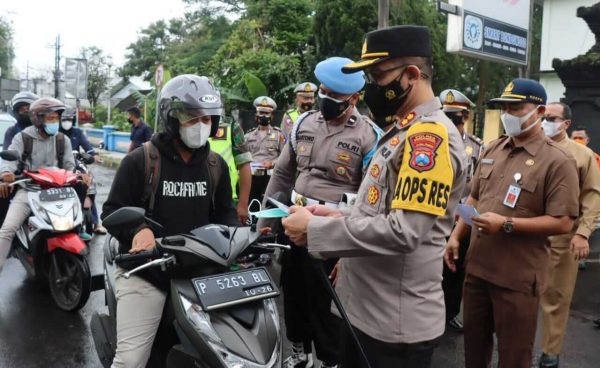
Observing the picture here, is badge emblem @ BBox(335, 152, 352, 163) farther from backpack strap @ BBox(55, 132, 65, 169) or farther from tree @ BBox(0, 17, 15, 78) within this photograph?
tree @ BBox(0, 17, 15, 78)

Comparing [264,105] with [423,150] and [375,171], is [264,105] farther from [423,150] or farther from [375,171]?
[423,150]

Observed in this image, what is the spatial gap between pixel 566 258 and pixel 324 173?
72.7 inches

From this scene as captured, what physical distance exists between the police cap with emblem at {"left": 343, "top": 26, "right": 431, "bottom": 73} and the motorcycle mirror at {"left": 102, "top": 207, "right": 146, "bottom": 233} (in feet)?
3.64

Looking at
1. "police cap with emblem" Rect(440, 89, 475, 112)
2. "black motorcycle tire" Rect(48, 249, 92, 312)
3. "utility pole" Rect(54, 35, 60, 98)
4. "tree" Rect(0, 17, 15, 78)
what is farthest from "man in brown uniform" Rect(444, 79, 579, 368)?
"tree" Rect(0, 17, 15, 78)

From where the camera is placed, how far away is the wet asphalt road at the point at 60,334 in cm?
395

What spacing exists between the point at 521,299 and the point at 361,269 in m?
1.28

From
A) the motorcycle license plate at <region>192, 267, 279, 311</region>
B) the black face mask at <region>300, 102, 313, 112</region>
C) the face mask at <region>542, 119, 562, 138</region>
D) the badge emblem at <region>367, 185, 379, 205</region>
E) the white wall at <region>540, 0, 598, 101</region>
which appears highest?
the white wall at <region>540, 0, 598, 101</region>

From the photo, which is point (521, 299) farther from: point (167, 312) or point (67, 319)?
point (67, 319)

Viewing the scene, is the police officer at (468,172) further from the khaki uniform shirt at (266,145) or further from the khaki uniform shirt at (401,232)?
the khaki uniform shirt at (266,145)

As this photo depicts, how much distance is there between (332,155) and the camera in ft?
11.4

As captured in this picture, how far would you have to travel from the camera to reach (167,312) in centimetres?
259

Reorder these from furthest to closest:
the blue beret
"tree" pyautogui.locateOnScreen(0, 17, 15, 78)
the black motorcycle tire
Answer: "tree" pyautogui.locateOnScreen(0, 17, 15, 78)
the black motorcycle tire
the blue beret

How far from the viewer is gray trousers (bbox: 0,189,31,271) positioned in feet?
15.6

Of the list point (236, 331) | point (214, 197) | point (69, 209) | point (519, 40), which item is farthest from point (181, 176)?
point (519, 40)
